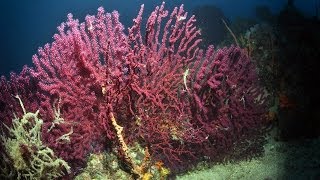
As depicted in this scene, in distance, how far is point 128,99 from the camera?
4844 millimetres

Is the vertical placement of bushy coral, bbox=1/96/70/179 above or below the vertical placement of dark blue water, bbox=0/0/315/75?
below

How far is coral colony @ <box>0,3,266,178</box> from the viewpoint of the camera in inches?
180

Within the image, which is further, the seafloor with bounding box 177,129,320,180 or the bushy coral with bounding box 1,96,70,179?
the seafloor with bounding box 177,129,320,180

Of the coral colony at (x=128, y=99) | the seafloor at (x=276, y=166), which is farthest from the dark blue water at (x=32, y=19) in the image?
the seafloor at (x=276, y=166)

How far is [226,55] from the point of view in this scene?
5.29 metres

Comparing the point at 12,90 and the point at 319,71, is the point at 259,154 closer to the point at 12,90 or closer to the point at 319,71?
the point at 319,71

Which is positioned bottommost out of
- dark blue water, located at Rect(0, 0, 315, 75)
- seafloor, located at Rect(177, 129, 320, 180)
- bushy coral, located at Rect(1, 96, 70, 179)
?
seafloor, located at Rect(177, 129, 320, 180)

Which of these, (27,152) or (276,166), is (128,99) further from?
(276,166)

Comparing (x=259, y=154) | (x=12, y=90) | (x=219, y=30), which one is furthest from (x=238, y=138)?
(x=219, y=30)

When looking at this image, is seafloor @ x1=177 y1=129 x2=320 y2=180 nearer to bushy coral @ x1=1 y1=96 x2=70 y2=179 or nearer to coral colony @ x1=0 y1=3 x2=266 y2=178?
coral colony @ x1=0 y1=3 x2=266 y2=178

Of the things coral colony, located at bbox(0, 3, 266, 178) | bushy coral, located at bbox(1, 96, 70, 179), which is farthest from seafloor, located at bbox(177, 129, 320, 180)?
bushy coral, located at bbox(1, 96, 70, 179)

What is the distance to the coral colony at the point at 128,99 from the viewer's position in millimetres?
4566

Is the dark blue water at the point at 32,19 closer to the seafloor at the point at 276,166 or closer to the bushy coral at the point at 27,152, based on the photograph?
the seafloor at the point at 276,166

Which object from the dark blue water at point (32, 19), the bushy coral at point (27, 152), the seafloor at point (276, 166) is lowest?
the seafloor at point (276, 166)
